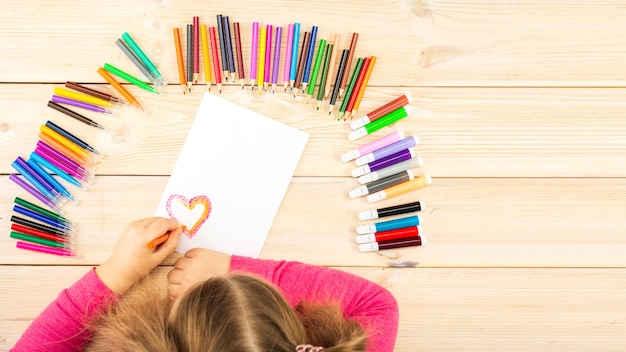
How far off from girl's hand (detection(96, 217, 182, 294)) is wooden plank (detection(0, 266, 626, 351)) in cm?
29

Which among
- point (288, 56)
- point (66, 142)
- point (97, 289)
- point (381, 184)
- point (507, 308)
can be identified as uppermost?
point (288, 56)

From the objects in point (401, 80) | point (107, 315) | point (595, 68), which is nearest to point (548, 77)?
point (595, 68)

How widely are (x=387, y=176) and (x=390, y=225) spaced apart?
0.08m

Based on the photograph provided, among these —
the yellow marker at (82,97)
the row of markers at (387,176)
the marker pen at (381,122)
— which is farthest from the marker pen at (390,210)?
the yellow marker at (82,97)

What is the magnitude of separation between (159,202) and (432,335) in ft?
1.56

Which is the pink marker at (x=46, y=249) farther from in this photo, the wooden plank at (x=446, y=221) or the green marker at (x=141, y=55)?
the green marker at (x=141, y=55)

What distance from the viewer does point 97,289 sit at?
0.68 meters

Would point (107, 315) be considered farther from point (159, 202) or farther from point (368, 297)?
point (368, 297)

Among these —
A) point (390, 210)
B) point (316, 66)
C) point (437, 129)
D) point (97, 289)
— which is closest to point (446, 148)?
point (437, 129)

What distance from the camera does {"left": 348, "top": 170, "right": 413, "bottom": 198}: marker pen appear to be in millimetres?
742

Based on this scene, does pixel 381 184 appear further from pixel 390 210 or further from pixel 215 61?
pixel 215 61

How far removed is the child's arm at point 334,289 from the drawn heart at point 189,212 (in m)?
0.08

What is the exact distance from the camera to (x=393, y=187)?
2.44 feet

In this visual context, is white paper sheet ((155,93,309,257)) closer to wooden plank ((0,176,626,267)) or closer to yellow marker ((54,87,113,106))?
wooden plank ((0,176,626,267))
